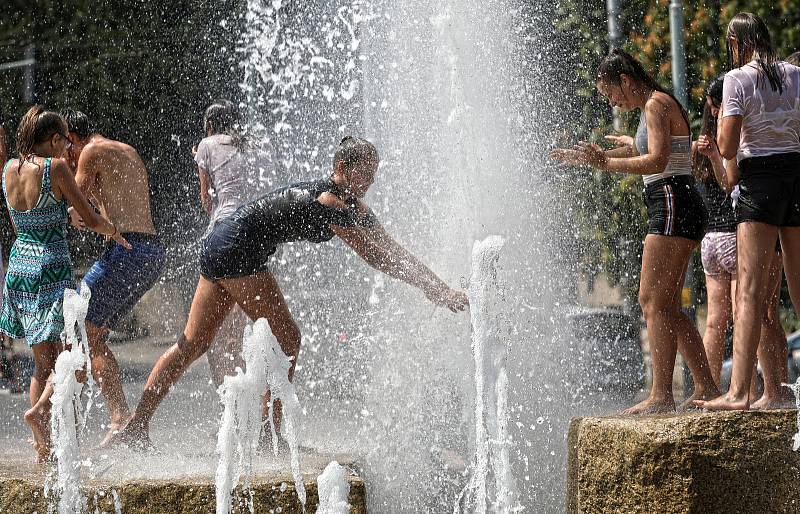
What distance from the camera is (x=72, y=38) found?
59.7 feet

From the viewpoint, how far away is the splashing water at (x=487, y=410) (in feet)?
14.1

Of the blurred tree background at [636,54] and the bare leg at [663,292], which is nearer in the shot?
the bare leg at [663,292]

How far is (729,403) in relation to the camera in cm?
430

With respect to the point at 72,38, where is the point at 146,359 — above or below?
below

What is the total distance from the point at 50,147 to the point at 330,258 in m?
2.88

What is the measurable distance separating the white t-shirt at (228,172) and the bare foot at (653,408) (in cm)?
260

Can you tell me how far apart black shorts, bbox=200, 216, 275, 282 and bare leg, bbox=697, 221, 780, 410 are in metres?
1.92

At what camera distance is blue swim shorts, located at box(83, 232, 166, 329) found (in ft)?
18.4

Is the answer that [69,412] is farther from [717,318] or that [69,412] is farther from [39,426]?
[717,318]

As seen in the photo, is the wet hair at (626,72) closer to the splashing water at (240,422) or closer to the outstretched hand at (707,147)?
the outstretched hand at (707,147)

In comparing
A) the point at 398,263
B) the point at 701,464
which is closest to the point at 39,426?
the point at 398,263

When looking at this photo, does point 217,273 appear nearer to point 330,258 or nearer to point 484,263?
point 484,263

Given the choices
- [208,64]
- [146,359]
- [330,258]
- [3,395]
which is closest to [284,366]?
[330,258]

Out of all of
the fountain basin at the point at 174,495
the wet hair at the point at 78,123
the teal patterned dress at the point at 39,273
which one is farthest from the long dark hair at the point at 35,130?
the fountain basin at the point at 174,495
